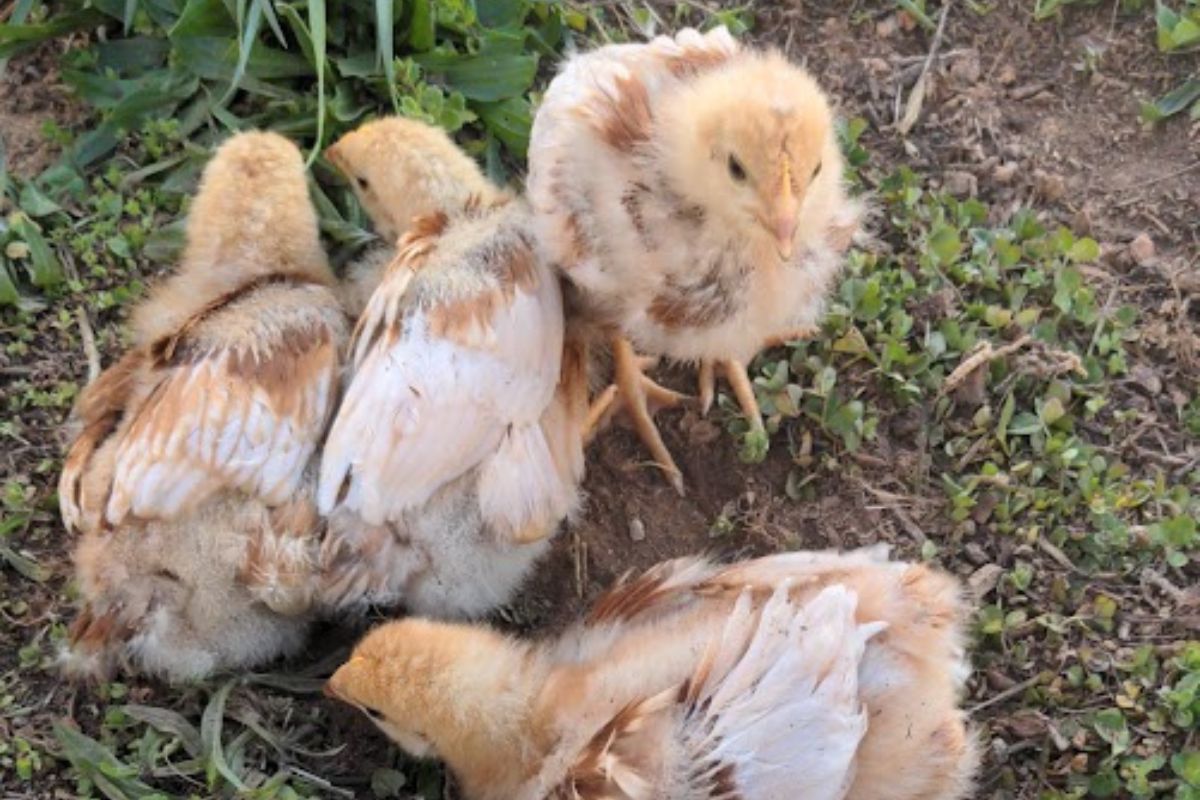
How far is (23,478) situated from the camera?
3189 millimetres

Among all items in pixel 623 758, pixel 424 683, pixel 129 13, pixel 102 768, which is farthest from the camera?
pixel 129 13

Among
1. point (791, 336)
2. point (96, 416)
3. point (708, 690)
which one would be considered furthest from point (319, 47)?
point (708, 690)

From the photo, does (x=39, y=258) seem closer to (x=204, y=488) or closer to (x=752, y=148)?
(x=204, y=488)

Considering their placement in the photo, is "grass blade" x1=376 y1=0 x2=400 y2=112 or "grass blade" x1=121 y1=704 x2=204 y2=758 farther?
"grass blade" x1=376 y1=0 x2=400 y2=112

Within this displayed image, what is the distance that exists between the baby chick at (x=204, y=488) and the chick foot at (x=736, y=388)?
2.65 feet

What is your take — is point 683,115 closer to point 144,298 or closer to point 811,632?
point 811,632

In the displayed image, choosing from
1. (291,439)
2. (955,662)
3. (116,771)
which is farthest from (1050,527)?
(116,771)

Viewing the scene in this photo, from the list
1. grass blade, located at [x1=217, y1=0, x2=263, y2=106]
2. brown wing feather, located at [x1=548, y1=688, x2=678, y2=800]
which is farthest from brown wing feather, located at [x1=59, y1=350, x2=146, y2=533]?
brown wing feather, located at [x1=548, y1=688, x2=678, y2=800]

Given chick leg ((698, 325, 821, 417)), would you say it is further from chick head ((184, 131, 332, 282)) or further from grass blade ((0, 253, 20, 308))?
grass blade ((0, 253, 20, 308))

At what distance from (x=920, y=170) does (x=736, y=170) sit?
105cm

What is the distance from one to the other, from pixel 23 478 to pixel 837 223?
171 cm

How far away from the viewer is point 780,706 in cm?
Result: 248

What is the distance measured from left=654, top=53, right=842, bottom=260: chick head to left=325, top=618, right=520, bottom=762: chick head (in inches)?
35.3

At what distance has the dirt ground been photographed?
3.22 m
